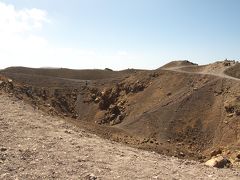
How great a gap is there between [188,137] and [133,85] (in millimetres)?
20386

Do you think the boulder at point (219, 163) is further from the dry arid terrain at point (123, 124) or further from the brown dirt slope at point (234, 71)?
the brown dirt slope at point (234, 71)

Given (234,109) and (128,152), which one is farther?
(234,109)

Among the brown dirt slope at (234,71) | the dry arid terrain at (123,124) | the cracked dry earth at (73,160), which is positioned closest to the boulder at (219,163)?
the dry arid terrain at (123,124)

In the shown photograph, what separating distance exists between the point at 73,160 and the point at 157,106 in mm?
34204

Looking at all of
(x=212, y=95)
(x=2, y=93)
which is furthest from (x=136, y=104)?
(x=2, y=93)

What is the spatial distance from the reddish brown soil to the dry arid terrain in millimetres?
109

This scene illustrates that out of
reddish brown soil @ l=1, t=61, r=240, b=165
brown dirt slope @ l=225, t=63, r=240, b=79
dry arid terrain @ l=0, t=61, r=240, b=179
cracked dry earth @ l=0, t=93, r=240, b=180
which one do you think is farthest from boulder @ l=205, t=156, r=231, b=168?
brown dirt slope @ l=225, t=63, r=240, b=79

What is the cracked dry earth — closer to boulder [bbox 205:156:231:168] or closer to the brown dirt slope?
boulder [bbox 205:156:231:168]

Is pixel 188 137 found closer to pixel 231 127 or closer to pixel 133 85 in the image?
pixel 231 127

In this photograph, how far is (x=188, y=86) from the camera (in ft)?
160

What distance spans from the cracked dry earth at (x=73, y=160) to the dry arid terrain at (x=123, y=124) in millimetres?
31

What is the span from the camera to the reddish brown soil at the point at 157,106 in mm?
32231

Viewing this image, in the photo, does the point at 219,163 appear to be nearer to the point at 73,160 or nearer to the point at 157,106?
the point at 73,160

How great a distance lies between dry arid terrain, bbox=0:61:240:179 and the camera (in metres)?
11.8
